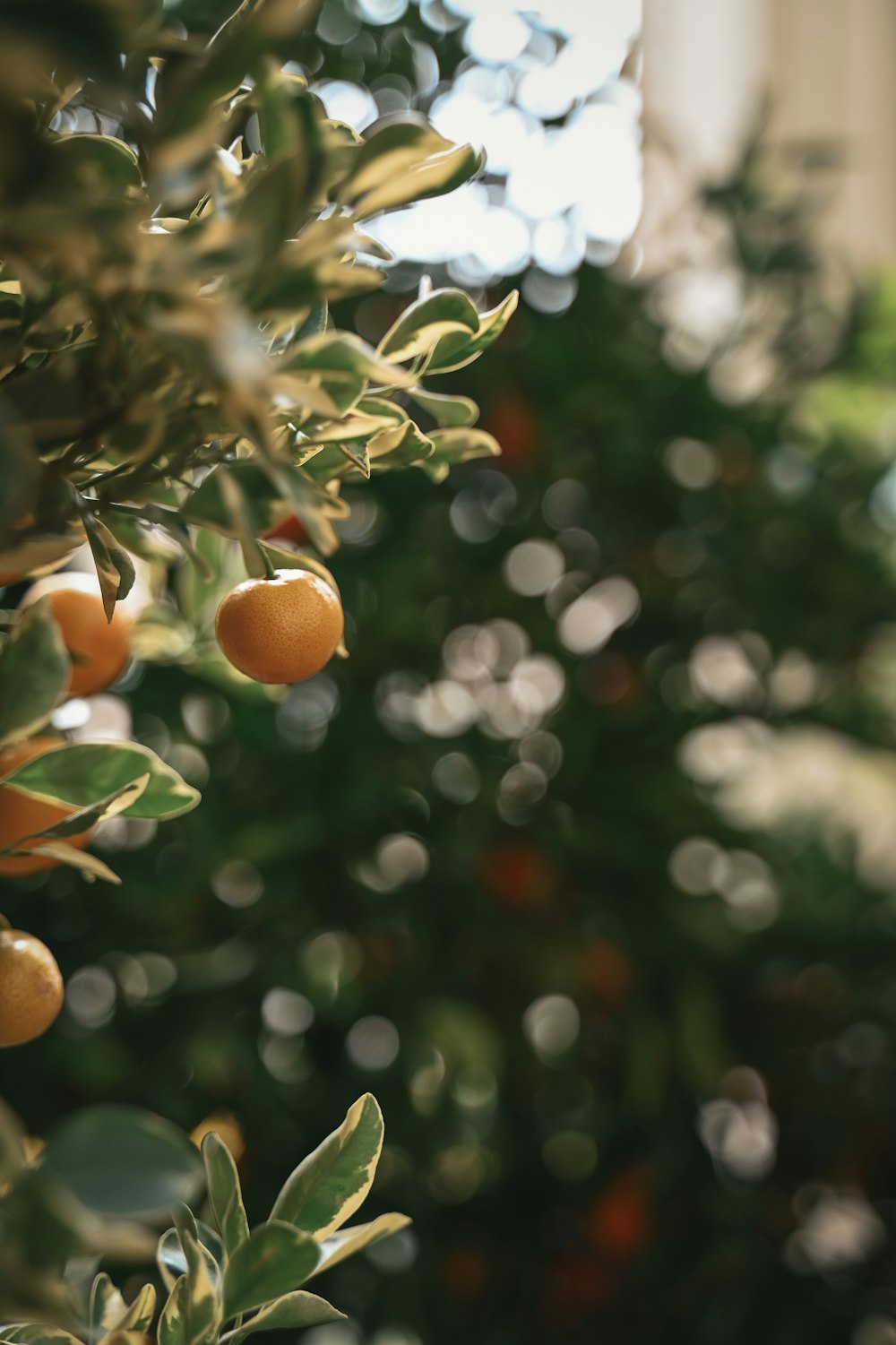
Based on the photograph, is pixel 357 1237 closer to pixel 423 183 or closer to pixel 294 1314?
pixel 294 1314

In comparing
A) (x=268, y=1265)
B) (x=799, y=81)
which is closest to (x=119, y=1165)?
(x=268, y=1265)

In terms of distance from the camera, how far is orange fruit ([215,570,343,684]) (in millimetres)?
192

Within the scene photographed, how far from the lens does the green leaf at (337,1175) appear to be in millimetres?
197

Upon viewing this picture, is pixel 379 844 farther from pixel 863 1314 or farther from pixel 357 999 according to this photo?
pixel 863 1314

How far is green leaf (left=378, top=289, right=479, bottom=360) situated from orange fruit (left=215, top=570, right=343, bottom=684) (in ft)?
0.14

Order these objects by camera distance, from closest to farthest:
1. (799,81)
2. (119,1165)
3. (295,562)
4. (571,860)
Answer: (119,1165), (295,562), (571,860), (799,81)

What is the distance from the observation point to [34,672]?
0.16 metres

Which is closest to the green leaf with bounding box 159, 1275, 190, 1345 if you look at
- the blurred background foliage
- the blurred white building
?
the blurred background foliage

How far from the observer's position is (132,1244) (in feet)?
0.31

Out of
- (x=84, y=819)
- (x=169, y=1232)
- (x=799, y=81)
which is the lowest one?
(x=799, y=81)

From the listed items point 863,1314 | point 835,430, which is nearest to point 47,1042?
point 863,1314

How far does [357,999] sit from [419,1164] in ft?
0.33

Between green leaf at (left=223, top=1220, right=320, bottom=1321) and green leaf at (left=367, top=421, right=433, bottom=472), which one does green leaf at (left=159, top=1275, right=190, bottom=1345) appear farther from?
green leaf at (left=367, top=421, right=433, bottom=472)

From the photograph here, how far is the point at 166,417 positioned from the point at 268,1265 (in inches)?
4.4
